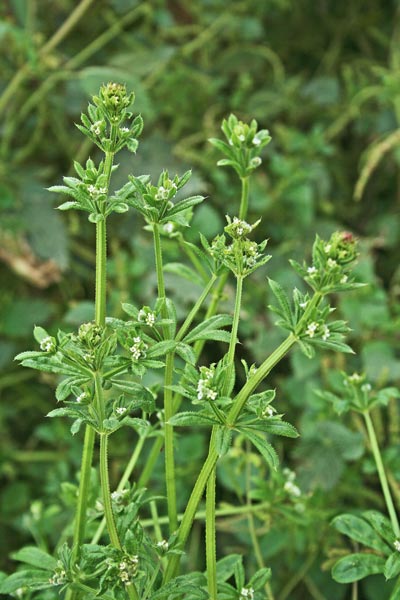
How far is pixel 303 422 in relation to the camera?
1444 millimetres

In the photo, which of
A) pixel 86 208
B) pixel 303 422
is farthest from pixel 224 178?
pixel 86 208

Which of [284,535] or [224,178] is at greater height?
[224,178]

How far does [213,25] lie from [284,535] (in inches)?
53.8

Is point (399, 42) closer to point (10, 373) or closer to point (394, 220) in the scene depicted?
point (394, 220)

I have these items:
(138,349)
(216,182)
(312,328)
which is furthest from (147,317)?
(216,182)

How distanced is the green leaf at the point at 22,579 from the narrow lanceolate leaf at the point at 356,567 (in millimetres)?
322

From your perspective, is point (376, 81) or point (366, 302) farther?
point (376, 81)

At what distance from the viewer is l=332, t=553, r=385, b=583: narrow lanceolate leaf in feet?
2.81

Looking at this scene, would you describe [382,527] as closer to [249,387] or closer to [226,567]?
[226,567]

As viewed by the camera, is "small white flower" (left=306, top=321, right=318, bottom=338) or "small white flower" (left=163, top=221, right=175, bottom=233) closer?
"small white flower" (left=306, top=321, right=318, bottom=338)

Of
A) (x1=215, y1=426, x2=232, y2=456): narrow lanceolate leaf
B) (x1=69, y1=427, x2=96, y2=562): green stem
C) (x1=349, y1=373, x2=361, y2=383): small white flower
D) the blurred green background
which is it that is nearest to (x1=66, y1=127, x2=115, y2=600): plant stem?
(x1=69, y1=427, x2=96, y2=562): green stem

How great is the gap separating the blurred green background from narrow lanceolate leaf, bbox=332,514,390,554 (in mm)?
405

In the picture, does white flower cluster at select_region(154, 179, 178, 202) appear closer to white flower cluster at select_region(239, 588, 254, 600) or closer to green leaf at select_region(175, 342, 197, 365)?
green leaf at select_region(175, 342, 197, 365)

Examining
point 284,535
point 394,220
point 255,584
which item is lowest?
point 255,584
